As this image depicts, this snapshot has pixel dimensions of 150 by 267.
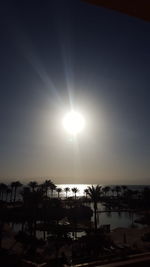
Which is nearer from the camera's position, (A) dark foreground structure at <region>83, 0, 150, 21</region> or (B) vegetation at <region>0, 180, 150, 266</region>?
(A) dark foreground structure at <region>83, 0, 150, 21</region>

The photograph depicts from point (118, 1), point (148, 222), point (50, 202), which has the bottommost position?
point (148, 222)

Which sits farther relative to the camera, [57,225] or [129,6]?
[57,225]

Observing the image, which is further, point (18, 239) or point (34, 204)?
point (34, 204)

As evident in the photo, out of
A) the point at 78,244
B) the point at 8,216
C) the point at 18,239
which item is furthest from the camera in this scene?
the point at 8,216

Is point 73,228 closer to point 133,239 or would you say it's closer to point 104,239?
point 133,239

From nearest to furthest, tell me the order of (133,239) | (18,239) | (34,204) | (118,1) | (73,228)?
(118,1) → (18,239) → (133,239) → (73,228) → (34,204)

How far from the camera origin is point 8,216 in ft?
164

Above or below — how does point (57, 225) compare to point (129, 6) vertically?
below

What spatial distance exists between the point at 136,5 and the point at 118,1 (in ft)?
0.65

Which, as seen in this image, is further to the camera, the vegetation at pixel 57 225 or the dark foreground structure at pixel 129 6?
the vegetation at pixel 57 225

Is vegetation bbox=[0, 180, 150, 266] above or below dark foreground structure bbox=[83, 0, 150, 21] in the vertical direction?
below

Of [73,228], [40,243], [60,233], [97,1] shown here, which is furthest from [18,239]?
[97,1]

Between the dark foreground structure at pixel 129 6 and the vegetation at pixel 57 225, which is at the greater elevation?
the dark foreground structure at pixel 129 6

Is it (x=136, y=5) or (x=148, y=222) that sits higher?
(x=136, y=5)
